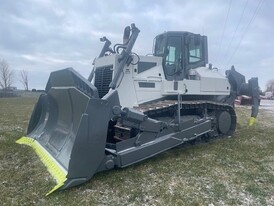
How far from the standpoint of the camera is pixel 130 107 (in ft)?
21.6

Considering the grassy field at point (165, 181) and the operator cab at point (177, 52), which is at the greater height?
the operator cab at point (177, 52)

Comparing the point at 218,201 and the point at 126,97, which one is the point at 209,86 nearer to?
the point at 126,97

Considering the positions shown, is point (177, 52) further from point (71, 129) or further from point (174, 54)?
point (71, 129)

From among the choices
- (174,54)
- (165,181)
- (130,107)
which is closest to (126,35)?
(174,54)

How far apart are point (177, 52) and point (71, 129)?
3574mm

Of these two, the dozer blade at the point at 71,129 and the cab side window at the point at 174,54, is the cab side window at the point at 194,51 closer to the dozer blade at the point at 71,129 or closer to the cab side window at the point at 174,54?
the cab side window at the point at 174,54

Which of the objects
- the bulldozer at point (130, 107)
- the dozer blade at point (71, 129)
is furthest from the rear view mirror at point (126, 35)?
the dozer blade at point (71, 129)

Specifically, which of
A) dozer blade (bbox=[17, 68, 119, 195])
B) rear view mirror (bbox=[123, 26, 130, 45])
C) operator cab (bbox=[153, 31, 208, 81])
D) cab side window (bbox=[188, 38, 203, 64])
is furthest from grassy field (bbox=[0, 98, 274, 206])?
rear view mirror (bbox=[123, 26, 130, 45])

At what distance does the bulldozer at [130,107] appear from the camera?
15.4ft

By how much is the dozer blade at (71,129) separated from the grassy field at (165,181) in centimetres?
25

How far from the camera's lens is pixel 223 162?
6.12m

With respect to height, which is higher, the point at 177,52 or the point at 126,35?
the point at 126,35

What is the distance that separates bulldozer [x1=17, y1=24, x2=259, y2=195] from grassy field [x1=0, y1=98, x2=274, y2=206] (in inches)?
10.3

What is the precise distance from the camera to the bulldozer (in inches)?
184
